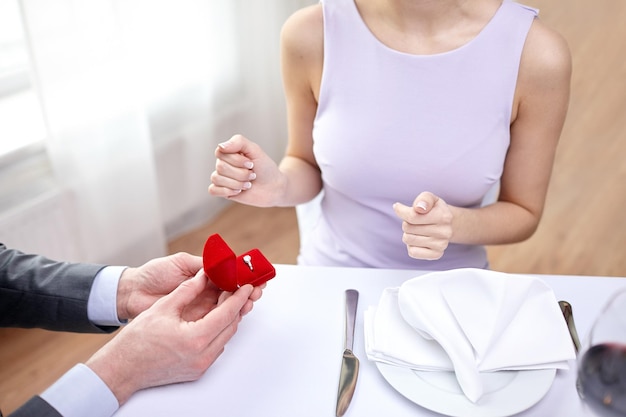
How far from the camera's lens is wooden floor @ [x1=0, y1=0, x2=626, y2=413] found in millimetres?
1993

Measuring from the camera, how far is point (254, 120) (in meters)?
2.73

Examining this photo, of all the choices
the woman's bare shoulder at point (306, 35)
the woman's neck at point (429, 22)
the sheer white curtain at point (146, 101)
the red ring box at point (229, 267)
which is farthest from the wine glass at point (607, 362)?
the sheer white curtain at point (146, 101)

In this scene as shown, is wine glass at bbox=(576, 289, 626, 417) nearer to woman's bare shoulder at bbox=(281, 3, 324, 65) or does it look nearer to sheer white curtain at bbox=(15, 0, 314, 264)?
woman's bare shoulder at bbox=(281, 3, 324, 65)

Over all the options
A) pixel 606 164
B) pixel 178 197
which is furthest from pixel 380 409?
pixel 606 164

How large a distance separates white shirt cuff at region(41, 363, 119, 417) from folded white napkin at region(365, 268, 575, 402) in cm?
33

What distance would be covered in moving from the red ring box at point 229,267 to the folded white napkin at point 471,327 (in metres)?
0.16

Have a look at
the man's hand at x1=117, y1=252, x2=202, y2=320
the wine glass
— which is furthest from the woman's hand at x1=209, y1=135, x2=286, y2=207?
the wine glass

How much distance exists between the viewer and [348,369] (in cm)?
83

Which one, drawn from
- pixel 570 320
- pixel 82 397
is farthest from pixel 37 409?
pixel 570 320

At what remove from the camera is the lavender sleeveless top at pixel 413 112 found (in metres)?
1.15

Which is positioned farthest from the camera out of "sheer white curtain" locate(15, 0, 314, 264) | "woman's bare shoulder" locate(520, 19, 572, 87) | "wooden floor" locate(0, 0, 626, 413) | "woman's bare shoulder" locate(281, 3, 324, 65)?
"wooden floor" locate(0, 0, 626, 413)

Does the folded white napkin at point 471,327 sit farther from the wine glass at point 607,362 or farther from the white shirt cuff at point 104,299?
the white shirt cuff at point 104,299

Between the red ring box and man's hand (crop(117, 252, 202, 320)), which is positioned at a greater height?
the red ring box

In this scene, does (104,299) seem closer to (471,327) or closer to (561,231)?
(471,327)
